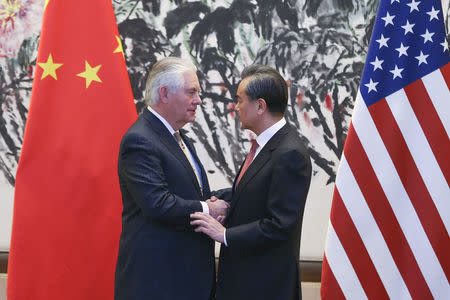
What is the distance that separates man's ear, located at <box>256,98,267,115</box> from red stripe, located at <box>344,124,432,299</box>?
48 centimetres

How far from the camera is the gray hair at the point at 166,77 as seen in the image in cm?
250

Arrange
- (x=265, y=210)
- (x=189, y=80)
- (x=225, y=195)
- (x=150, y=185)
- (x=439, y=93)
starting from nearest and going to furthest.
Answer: (x=150, y=185)
(x=265, y=210)
(x=189, y=80)
(x=439, y=93)
(x=225, y=195)

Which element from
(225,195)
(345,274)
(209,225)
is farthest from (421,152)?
(209,225)

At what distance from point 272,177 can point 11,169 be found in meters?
1.71

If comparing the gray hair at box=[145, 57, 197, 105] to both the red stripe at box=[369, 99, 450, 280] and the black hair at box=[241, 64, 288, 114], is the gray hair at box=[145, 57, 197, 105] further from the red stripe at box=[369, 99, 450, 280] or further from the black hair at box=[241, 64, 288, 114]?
the red stripe at box=[369, 99, 450, 280]

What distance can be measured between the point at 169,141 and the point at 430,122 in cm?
114

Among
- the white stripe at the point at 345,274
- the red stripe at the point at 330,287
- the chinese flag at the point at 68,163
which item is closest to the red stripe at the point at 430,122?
the white stripe at the point at 345,274

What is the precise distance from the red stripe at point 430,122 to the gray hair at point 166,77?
99cm

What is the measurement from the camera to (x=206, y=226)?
7.79 ft

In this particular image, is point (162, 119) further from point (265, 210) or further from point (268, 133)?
point (265, 210)

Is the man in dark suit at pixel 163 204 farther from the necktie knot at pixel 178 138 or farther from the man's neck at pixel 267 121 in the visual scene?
the man's neck at pixel 267 121

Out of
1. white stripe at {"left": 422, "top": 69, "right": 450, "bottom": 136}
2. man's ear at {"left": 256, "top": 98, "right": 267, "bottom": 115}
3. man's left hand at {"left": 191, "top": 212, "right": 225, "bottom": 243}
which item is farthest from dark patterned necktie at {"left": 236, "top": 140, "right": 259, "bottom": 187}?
white stripe at {"left": 422, "top": 69, "right": 450, "bottom": 136}

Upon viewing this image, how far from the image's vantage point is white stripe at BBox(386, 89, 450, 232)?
260 cm

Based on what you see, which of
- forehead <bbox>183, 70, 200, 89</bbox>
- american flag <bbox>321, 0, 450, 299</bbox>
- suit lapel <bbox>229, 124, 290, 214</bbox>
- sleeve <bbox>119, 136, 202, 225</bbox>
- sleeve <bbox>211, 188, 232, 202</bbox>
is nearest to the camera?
sleeve <bbox>119, 136, 202, 225</bbox>
